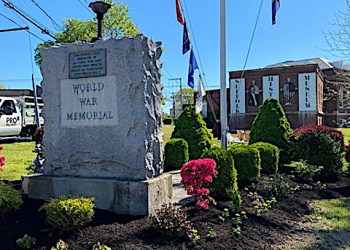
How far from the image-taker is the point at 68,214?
3.83 metres

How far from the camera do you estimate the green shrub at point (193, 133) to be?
1003 centimetres

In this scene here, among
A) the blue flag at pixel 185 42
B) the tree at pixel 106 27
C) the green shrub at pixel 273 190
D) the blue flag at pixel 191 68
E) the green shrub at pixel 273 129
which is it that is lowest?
the green shrub at pixel 273 190

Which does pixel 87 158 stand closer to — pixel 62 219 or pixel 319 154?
pixel 62 219

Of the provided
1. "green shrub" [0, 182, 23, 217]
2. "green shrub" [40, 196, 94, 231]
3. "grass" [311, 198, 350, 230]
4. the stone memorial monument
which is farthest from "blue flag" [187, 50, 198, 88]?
"green shrub" [40, 196, 94, 231]

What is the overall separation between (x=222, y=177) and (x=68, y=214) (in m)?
2.51

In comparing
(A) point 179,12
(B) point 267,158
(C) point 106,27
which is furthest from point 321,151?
(C) point 106,27

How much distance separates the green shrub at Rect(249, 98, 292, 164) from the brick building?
84.5ft

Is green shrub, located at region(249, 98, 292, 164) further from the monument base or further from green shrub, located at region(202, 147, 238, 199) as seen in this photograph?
the monument base

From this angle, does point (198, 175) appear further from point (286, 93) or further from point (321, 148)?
point (286, 93)

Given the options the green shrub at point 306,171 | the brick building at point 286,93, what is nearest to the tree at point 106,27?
the brick building at point 286,93

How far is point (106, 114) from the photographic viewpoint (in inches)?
193

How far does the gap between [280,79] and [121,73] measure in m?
36.0

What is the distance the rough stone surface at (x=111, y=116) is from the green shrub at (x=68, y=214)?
952mm

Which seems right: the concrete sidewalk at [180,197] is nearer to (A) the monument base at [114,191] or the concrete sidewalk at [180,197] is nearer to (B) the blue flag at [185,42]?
(A) the monument base at [114,191]
